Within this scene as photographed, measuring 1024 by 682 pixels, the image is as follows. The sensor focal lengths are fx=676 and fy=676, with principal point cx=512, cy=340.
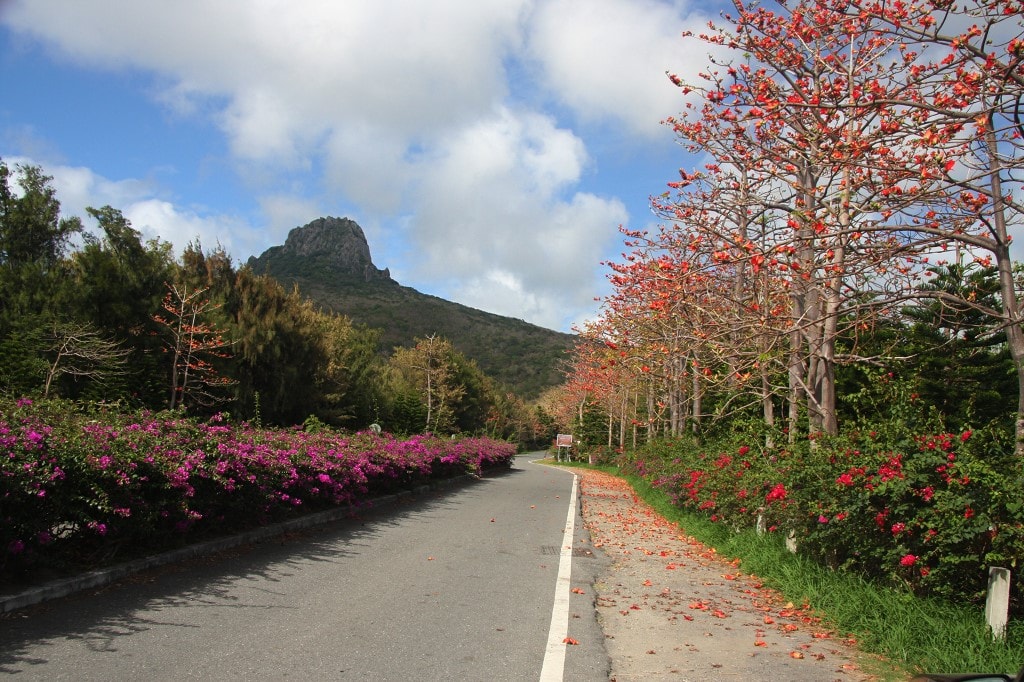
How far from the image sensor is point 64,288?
23.0 meters

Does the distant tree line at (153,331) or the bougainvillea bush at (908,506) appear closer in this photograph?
the bougainvillea bush at (908,506)

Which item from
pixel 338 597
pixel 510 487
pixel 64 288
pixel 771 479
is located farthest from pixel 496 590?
pixel 64 288

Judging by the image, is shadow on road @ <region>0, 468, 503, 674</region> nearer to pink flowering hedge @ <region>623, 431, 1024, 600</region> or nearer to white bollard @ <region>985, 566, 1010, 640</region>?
pink flowering hedge @ <region>623, 431, 1024, 600</region>

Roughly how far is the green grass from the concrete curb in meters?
6.26

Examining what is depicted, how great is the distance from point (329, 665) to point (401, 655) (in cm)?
52

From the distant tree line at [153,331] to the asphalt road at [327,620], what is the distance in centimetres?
774

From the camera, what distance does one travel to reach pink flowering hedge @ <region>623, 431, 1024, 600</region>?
4.97 meters

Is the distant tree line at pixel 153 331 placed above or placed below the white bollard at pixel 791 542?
above

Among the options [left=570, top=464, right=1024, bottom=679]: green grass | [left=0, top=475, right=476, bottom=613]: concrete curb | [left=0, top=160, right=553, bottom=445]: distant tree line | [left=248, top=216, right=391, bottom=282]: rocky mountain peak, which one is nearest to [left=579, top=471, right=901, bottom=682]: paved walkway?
[left=570, top=464, right=1024, bottom=679]: green grass

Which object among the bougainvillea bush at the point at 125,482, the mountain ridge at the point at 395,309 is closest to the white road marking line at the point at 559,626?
the bougainvillea bush at the point at 125,482

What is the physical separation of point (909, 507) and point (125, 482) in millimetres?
6723

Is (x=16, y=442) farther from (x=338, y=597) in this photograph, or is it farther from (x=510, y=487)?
(x=510, y=487)

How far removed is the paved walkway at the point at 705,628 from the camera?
4.78 meters

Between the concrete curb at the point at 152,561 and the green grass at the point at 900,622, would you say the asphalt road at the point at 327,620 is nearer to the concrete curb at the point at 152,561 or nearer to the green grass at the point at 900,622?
the concrete curb at the point at 152,561
